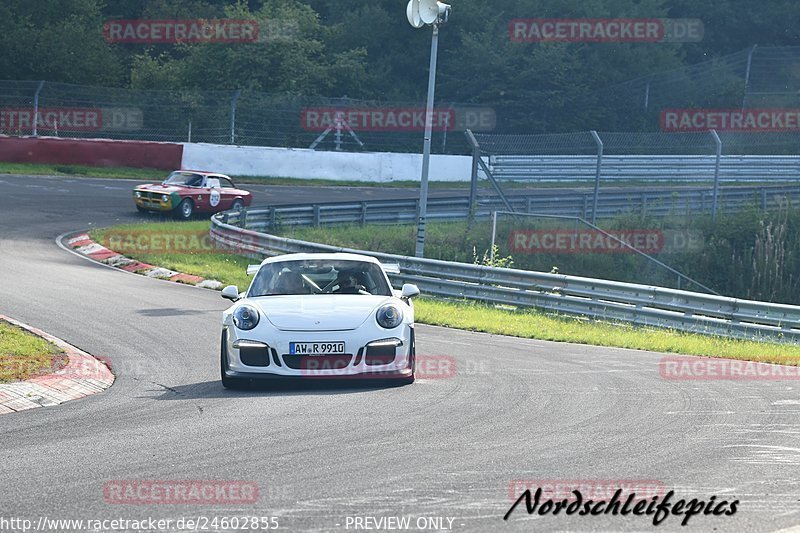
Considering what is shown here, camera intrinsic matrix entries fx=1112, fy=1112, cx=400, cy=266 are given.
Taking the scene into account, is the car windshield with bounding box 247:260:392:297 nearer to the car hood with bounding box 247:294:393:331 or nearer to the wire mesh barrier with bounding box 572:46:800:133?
the car hood with bounding box 247:294:393:331

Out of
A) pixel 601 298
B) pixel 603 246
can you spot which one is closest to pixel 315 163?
pixel 603 246

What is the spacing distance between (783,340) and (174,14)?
151 ft

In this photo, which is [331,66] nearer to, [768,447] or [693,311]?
[693,311]

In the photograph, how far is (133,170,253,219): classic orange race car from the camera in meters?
29.0

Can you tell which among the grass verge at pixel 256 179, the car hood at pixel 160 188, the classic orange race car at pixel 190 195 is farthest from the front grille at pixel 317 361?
the grass verge at pixel 256 179

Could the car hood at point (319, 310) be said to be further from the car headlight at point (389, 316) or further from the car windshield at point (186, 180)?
the car windshield at point (186, 180)

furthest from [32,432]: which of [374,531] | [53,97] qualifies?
[53,97]

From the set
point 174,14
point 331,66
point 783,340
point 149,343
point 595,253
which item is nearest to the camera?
point 149,343

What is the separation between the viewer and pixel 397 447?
7.03 meters

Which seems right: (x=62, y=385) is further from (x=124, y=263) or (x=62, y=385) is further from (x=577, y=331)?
(x=124, y=263)

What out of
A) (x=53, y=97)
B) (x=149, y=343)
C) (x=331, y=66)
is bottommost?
(x=149, y=343)

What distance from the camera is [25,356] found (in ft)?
35.6

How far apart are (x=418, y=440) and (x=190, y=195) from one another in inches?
921

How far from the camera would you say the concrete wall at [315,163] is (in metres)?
37.7
